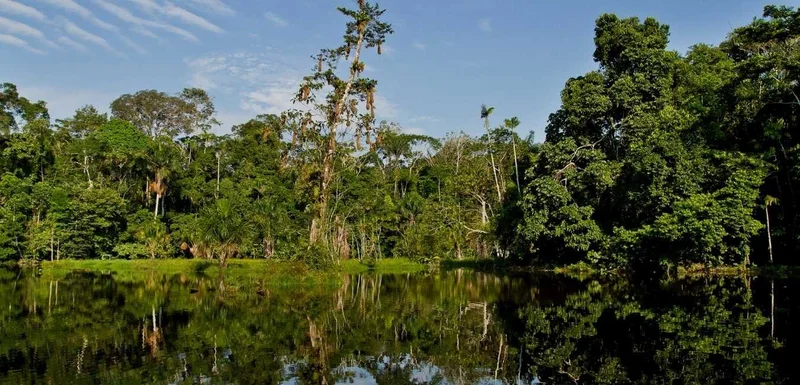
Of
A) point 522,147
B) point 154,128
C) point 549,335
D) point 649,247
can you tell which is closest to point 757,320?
point 549,335

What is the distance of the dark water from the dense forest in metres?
8.42

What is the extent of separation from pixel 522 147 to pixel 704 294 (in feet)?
103

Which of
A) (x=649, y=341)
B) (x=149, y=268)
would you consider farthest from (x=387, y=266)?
(x=649, y=341)

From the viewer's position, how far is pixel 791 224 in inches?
1056

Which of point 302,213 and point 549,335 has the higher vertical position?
point 302,213

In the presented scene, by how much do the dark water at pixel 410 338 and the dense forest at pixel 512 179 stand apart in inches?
331

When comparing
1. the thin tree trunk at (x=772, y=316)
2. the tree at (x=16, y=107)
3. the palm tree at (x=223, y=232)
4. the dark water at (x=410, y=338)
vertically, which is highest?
the tree at (x=16, y=107)

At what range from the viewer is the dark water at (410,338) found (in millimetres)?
8305

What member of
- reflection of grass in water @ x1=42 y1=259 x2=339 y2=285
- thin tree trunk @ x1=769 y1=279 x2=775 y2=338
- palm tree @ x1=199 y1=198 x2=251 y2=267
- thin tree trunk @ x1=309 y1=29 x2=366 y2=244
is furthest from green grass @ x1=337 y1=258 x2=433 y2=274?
thin tree trunk @ x1=769 y1=279 x2=775 y2=338

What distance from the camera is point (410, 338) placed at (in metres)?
11.5

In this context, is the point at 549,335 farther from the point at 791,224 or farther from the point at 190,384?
the point at 791,224

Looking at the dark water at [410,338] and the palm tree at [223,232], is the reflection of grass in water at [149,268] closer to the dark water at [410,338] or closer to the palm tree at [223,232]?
the palm tree at [223,232]

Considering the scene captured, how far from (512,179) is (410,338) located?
35.3 m

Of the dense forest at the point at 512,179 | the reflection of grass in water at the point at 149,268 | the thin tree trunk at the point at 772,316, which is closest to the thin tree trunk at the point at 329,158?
the dense forest at the point at 512,179
